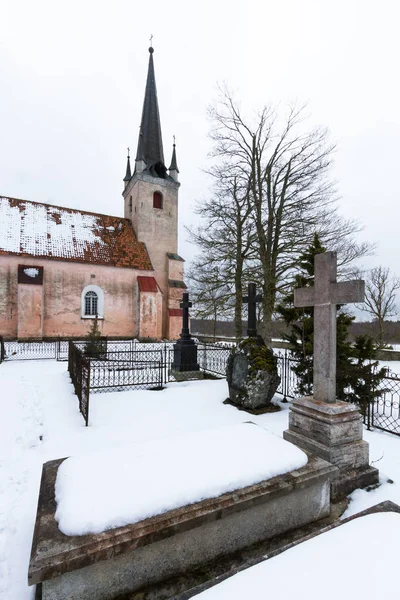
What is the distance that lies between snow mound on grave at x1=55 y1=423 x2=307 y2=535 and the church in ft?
62.3

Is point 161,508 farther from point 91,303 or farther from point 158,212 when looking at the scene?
point 158,212

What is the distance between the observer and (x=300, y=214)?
13.6 metres

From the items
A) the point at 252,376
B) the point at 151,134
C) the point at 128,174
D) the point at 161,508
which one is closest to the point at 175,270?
the point at 128,174

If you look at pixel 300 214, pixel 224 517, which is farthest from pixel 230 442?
pixel 300 214

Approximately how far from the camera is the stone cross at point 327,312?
3537mm

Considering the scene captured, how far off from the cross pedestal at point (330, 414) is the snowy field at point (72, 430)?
0.24 metres

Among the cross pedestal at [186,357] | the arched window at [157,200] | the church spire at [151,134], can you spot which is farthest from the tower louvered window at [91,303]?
the cross pedestal at [186,357]

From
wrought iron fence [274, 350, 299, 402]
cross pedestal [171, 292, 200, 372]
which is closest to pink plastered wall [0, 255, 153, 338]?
cross pedestal [171, 292, 200, 372]

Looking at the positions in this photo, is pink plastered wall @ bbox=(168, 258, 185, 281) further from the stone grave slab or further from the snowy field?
the stone grave slab

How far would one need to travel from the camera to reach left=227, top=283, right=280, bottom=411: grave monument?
6320mm

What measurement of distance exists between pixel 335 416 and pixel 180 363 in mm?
7721

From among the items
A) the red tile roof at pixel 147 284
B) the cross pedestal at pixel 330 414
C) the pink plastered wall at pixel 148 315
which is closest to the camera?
the cross pedestal at pixel 330 414

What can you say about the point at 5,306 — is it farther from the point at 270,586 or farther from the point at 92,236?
the point at 270,586

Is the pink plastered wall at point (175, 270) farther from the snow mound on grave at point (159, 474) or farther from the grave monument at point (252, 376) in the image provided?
the snow mound on grave at point (159, 474)
